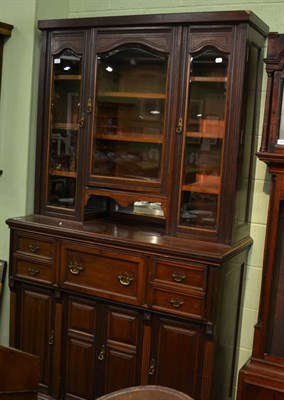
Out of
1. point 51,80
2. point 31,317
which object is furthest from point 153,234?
point 51,80

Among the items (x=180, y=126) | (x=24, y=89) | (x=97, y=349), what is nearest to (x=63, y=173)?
(x=24, y=89)

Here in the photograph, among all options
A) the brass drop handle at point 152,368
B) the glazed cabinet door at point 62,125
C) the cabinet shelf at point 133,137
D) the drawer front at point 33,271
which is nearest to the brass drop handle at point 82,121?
the glazed cabinet door at point 62,125

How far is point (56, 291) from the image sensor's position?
9.79 feet

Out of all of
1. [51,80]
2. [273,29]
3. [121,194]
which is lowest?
[121,194]

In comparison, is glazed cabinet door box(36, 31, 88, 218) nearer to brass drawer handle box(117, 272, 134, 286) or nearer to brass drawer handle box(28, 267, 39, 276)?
brass drawer handle box(28, 267, 39, 276)

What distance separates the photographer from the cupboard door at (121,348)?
2781 millimetres

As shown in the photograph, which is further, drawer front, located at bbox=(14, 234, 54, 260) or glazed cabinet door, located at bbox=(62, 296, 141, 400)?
drawer front, located at bbox=(14, 234, 54, 260)

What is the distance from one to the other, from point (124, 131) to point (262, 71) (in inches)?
32.3

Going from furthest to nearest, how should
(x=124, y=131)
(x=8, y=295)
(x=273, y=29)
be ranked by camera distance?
(x=8, y=295) → (x=124, y=131) → (x=273, y=29)

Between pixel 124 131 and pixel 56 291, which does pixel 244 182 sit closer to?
pixel 124 131

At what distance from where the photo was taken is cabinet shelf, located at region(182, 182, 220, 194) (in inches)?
106

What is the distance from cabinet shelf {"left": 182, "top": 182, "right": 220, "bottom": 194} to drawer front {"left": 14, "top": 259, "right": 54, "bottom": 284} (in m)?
0.89

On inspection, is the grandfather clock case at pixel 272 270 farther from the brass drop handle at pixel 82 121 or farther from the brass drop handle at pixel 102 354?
the brass drop handle at pixel 82 121

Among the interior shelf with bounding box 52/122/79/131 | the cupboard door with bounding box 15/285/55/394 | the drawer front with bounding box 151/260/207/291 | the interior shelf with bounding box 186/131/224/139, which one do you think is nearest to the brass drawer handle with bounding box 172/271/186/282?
the drawer front with bounding box 151/260/207/291
